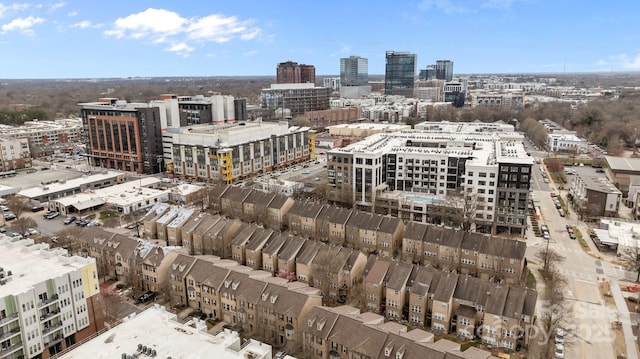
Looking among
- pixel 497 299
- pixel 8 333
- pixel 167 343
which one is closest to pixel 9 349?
pixel 8 333

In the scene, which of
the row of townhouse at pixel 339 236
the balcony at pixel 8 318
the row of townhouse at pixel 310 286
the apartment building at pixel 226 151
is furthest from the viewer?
the apartment building at pixel 226 151

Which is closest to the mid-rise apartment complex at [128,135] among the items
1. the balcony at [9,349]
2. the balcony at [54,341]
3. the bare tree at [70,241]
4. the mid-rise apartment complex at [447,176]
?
the bare tree at [70,241]

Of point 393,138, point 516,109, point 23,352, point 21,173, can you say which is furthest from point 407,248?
point 516,109

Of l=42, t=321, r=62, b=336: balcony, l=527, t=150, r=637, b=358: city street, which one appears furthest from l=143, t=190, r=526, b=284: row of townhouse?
l=42, t=321, r=62, b=336: balcony

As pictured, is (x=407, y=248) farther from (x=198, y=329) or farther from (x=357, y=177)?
(x=198, y=329)

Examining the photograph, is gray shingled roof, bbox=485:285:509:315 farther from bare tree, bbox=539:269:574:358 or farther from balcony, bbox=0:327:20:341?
balcony, bbox=0:327:20:341

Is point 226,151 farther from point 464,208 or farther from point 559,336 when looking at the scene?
point 559,336

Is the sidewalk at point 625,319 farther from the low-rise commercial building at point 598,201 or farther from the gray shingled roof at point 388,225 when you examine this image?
the low-rise commercial building at point 598,201
